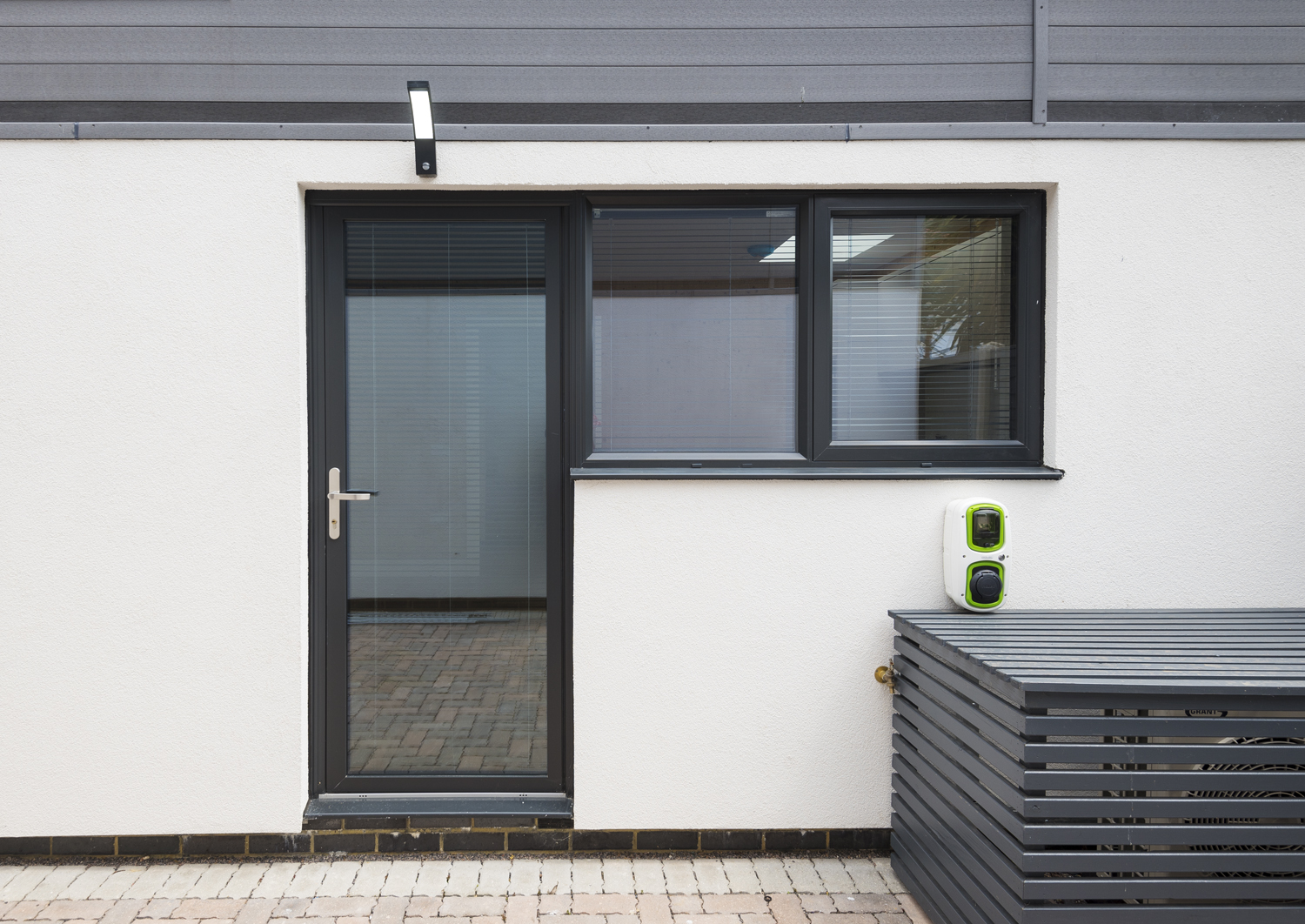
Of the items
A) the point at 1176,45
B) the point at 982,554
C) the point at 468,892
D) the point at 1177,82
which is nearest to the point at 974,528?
the point at 982,554

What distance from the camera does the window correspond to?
2.98 m

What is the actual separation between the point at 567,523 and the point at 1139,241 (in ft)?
8.17

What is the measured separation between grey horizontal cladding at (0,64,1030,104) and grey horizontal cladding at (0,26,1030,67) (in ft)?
0.10

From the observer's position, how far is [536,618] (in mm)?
3080

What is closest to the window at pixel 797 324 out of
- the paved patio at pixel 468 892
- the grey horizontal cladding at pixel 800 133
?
the grey horizontal cladding at pixel 800 133

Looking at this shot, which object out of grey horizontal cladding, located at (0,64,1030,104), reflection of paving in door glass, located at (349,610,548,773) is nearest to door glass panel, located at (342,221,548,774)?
reflection of paving in door glass, located at (349,610,548,773)

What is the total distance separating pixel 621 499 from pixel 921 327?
54.7 inches

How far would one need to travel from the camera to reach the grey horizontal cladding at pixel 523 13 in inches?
112

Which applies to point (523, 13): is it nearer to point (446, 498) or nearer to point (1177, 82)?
point (446, 498)

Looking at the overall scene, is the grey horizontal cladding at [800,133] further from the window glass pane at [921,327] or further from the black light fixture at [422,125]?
the window glass pane at [921,327]

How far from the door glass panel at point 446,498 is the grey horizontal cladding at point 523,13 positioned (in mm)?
765

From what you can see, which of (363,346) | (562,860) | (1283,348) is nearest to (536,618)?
(562,860)

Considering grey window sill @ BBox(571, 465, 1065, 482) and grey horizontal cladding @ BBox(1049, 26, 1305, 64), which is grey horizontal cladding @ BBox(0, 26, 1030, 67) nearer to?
grey horizontal cladding @ BBox(1049, 26, 1305, 64)

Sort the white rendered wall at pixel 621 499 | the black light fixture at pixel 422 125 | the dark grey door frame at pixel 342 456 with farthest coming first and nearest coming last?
1. the dark grey door frame at pixel 342 456
2. the white rendered wall at pixel 621 499
3. the black light fixture at pixel 422 125
